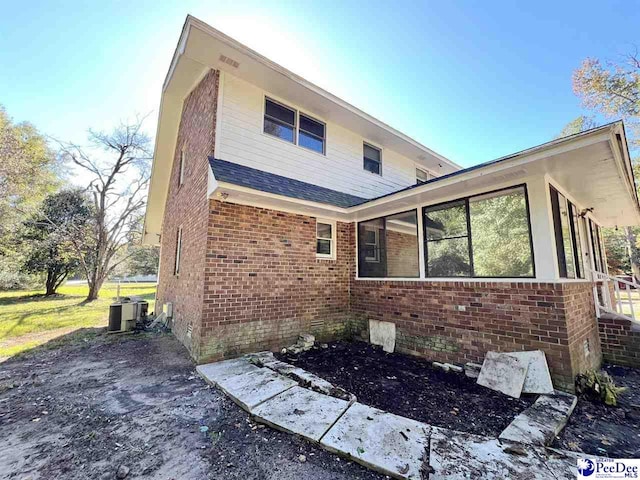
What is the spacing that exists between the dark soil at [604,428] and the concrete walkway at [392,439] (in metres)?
0.20

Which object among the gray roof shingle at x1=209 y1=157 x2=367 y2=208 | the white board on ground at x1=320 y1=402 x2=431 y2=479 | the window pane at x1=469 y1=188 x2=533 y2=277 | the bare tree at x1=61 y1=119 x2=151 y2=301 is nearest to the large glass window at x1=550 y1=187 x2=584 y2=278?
the window pane at x1=469 y1=188 x2=533 y2=277

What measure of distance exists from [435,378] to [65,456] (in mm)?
4781

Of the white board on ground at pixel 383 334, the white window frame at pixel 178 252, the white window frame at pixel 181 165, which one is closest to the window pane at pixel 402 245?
the white board on ground at pixel 383 334

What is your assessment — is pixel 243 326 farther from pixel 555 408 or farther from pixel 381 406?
pixel 555 408

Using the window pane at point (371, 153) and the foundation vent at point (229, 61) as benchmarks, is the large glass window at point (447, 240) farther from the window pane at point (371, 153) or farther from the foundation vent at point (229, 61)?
the foundation vent at point (229, 61)

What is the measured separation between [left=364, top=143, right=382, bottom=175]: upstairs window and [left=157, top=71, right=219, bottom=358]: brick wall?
16.1ft

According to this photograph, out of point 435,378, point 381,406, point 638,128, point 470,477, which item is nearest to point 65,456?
point 381,406

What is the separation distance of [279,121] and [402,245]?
4.49 m

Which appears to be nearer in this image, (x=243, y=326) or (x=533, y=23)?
(x=243, y=326)

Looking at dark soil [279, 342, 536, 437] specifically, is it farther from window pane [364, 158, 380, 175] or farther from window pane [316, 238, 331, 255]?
window pane [364, 158, 380, 175]

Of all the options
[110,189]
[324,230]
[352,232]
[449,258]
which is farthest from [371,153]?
[110,189]

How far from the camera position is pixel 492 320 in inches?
173

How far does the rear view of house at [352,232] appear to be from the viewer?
4.13m

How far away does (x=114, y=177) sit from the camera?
58.4ft
